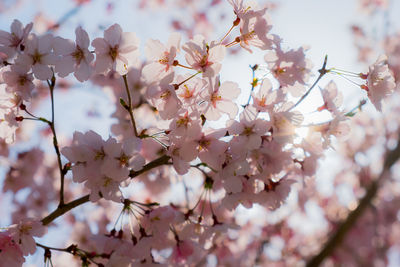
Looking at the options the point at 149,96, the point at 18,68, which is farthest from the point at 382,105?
the point at 18,68

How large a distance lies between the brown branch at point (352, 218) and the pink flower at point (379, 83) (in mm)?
3153

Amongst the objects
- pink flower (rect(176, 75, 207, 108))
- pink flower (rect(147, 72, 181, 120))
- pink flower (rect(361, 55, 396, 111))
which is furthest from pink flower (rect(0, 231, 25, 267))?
pink flower (rect(361, 55, 396, 111))

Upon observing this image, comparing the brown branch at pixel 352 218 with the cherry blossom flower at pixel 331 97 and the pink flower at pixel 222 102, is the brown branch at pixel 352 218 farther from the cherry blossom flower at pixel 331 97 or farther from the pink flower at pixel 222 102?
the pink flower at pixel 222 102

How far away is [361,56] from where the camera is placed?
905 centimetres

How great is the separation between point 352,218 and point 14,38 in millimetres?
4365

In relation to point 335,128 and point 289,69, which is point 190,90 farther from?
point 335,128

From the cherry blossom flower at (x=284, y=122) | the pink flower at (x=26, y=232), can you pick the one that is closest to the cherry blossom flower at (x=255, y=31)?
the cherry blossom flower at (x=284, y=122)

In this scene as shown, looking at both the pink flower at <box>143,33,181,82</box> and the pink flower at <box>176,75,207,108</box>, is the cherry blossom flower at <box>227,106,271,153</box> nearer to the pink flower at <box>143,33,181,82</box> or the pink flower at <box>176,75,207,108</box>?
the pink flower at <box>176,75,207,108</box>

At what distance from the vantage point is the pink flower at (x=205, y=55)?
150cm

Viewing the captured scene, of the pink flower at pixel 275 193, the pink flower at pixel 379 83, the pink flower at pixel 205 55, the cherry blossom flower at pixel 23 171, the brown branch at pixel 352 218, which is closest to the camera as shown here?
the pink flower at pixel 205 55

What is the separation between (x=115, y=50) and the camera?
5.48 ft

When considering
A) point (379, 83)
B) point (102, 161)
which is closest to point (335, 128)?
point (379, 83)

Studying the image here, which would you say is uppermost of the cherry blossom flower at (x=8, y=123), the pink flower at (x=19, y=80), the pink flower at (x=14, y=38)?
the pink flower at (x=14, y=38)

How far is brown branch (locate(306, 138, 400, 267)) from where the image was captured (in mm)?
4371
